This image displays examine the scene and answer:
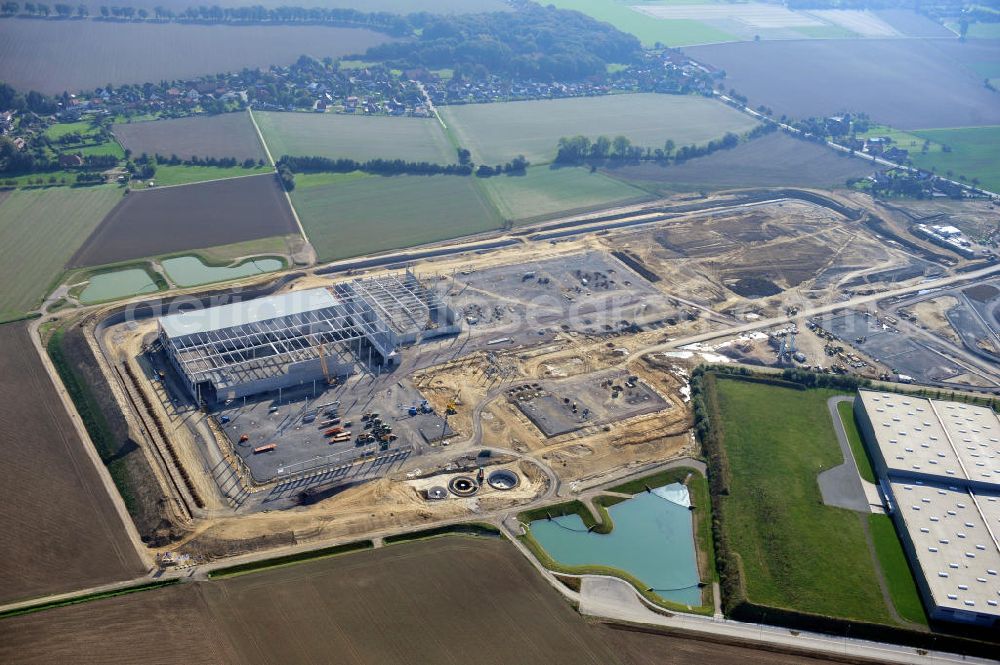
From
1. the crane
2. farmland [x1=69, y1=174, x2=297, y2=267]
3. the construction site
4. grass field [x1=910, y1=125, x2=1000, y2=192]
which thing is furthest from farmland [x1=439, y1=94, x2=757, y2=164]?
the crane

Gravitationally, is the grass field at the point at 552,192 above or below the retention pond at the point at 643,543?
above

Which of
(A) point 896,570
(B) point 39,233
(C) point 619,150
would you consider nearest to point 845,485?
(A) point 896,570

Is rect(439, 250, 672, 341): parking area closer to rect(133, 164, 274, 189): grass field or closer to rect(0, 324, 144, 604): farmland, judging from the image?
rect(0, 324, 144, 604): farmland

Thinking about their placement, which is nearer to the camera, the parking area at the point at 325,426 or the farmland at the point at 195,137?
the parking area at the point at 325,426

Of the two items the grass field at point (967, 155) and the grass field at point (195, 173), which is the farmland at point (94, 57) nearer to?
the grass field at point (195, 173)

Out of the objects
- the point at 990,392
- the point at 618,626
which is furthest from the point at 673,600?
the point at 990,392

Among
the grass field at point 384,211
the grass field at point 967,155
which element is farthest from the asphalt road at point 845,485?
the grass field at point 967,155
